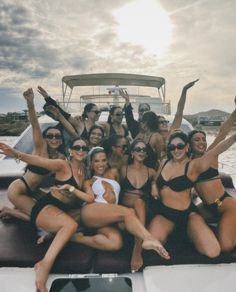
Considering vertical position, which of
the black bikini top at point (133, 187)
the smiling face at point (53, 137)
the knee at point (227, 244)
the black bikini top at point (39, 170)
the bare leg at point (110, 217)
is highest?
the smiling face at point (53, 137)

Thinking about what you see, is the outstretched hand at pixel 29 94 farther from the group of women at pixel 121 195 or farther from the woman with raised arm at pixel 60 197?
the woman with raised arm at pixel 60 197

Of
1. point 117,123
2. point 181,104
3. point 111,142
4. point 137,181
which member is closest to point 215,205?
point 137,181

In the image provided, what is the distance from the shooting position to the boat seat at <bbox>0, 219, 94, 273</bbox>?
2.22m

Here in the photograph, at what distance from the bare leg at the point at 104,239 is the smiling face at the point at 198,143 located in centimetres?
131

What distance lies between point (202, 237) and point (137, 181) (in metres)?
0.88

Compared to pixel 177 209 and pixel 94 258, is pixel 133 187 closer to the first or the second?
pixel 177 209

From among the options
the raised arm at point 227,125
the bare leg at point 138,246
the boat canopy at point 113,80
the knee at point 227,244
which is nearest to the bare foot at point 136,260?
the bare leg at point 138,246

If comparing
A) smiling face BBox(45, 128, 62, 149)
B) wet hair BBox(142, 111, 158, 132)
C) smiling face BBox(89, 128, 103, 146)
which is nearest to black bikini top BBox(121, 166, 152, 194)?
smiling face BBox(45, 128, 62, 149)

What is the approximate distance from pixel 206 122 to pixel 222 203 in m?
35.4

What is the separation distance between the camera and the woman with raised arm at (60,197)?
2.54 m

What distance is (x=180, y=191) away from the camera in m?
2.87

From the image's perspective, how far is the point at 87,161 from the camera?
10.5ft

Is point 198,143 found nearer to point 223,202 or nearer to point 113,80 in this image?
point 223,202

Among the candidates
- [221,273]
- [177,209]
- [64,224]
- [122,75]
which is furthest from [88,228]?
[122,75]
